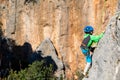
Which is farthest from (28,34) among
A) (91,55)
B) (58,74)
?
(91,55)

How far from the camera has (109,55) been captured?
20.7ft

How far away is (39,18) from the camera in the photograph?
58.7 ft

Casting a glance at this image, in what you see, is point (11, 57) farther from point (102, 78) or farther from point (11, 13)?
point (102, 78)

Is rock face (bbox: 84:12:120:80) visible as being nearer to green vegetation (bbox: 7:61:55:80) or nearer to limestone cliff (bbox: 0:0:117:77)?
green vegetation (bbox: 7:61:55:80)

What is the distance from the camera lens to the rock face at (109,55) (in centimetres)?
615

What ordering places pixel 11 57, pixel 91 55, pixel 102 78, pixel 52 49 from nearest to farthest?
pixel 102 78 → pixel 91 55 → pixel 52 49 → pixel 11 57

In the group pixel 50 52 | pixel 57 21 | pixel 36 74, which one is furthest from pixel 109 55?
pixel 50 52

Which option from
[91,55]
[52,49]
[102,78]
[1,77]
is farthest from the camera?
[52,49]

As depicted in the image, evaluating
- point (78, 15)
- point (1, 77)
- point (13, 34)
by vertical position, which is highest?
point (78, 15)

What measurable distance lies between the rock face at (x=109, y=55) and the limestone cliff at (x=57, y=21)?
8.71m

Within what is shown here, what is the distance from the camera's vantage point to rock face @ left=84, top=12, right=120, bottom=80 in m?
6.15

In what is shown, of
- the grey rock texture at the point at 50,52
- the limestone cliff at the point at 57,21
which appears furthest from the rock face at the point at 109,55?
the grey rock texture at the point at 50,52

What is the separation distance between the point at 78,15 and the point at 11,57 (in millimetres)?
4070

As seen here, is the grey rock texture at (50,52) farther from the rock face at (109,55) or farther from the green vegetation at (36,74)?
the rock face at (109,55)
